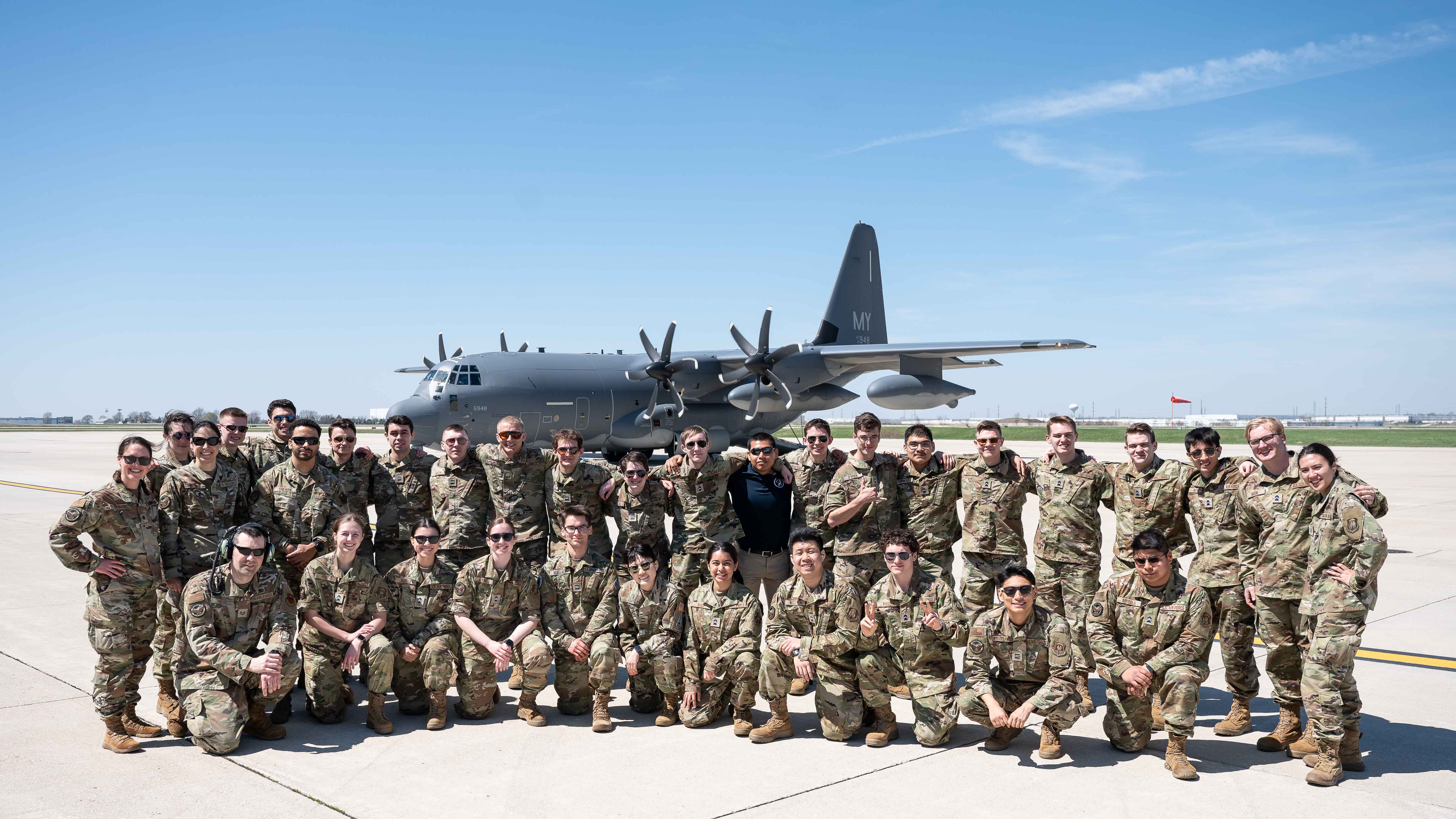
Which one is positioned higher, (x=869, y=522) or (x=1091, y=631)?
(x=869, y=522)

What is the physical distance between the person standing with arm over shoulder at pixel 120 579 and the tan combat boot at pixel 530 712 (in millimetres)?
2331

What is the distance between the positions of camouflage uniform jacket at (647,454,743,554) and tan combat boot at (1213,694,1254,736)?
11.9 ft

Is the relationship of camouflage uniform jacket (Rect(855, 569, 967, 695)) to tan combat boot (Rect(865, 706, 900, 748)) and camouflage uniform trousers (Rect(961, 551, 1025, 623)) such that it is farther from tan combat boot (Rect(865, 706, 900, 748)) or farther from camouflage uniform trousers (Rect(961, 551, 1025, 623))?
camouflage uniform trousers (Rect(961, 551, 1025, 623))

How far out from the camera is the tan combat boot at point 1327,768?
5.06 m

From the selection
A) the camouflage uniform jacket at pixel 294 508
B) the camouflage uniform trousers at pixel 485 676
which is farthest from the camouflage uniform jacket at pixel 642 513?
the camouflage uniform jacket at pixel 294 508

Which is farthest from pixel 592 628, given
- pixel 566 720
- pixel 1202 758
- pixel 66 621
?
pixel 66 621

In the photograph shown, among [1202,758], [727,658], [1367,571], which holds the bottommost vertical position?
[1202,758]

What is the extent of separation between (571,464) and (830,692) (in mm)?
2875

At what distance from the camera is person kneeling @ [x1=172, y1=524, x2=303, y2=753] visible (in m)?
5.71

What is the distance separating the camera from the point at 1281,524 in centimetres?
585

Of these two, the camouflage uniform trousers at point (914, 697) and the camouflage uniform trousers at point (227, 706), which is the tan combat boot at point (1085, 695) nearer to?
the camouflage uniform trousers at point (914, 697)

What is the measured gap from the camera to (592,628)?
6637 millimetres

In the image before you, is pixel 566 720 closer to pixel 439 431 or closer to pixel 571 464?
pixel 571 464

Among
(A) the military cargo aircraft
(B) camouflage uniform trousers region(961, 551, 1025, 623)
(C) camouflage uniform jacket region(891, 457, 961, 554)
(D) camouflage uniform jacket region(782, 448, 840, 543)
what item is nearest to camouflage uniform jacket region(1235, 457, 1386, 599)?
(B) camouflage uniform trousers region(961, 551, 1025, 623)
